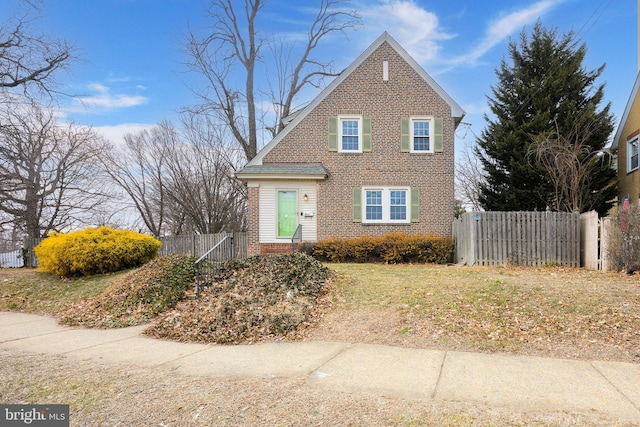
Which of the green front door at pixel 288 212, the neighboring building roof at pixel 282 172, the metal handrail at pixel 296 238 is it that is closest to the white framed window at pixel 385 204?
the neighboring building roof at pixel 282 172

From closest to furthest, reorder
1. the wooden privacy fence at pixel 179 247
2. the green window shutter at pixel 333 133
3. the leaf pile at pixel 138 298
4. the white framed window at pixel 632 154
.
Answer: the leaf pile at pixel 138 298 → the green window shutter at pixel 333 133 → the white framed window at pixel 632 154 → the wooden privacy fence at pixel 179 247

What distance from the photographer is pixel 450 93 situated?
54.2ft

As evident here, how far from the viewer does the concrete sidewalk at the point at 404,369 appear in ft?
12.6

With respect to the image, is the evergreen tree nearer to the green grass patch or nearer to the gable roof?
the gable roof

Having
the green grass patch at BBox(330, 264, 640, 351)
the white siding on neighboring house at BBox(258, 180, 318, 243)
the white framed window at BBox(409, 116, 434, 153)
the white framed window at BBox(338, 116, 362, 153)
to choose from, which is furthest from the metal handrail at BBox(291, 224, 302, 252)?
the white framed window at BBox(409, 116, 434, 153)

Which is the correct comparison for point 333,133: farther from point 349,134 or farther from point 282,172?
point 282,172

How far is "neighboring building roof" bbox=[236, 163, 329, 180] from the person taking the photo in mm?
15469

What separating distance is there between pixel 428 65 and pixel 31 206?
21.1 m

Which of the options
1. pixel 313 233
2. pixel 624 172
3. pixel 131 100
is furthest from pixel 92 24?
pixel 624 172

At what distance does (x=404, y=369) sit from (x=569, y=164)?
42.0ft

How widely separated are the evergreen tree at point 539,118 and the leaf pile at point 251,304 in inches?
516

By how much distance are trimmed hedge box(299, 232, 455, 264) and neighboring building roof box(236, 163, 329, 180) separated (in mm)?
2772

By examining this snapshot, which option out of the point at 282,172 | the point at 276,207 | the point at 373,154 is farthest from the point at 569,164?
the point at 276,207

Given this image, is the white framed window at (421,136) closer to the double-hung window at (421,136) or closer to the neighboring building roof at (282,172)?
the double-hung window at (421,136)
